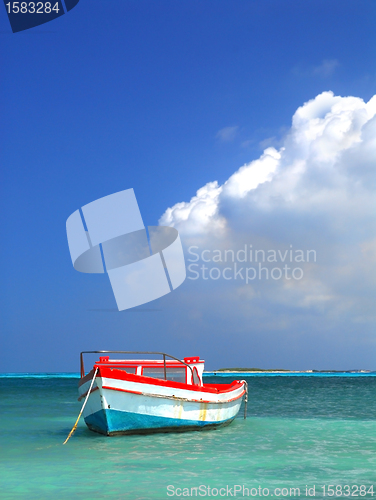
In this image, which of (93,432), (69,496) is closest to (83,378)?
(93,432)

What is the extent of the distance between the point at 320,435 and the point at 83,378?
834 centimetres

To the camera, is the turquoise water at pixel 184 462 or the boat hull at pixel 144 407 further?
the boat hull at pixel 144 407

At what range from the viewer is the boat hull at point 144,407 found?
1616 cm

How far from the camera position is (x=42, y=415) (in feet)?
92.6

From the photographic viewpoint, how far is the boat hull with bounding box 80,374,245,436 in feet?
53.0

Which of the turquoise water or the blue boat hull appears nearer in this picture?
the turquoise water

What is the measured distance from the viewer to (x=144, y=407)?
16.5 metres

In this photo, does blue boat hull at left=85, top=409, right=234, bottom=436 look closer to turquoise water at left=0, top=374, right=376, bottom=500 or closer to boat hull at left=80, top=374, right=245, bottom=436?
boat hull at left=80, top=374, right=245, bottom=436

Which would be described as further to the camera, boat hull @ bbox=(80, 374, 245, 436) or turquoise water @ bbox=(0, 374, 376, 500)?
boat hull @ bbox=(80, 374, 245, 436)

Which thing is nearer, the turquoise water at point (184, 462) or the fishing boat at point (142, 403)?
the turquoise water at point (184, 462)

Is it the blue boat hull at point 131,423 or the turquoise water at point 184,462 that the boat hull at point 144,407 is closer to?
the blue boat hull at point 131,423

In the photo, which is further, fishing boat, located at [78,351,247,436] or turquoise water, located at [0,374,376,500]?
fishing boat, located at [78,351,247,436]

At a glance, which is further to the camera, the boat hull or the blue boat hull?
the blue boat hull

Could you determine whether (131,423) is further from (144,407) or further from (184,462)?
(184,462)
